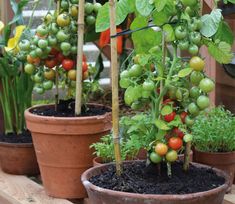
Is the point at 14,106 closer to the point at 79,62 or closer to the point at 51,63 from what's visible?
the point at 51,63

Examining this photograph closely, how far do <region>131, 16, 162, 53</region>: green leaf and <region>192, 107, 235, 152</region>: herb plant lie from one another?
1.74 ft

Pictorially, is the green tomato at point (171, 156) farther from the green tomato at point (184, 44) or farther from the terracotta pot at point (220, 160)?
the terracotta pot at point (220, 160)

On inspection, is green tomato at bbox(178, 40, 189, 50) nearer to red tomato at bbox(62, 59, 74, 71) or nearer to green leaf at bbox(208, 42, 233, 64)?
green leaf at bbox(208, 42, 233, 64)

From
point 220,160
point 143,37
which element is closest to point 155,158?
point 143,37

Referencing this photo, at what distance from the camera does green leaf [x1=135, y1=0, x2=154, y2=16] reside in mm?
1624

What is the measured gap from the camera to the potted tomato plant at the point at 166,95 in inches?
63.7

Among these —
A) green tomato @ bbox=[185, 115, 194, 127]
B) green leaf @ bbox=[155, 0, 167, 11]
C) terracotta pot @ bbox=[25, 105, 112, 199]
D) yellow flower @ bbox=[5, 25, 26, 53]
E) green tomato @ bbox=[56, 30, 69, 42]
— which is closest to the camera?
green leaf @ bbox=[155, 0, 167, 11]

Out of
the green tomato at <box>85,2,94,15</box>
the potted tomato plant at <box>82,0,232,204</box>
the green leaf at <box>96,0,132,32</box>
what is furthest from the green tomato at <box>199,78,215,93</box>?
the green tomato at <box>85,2,94,15</box>

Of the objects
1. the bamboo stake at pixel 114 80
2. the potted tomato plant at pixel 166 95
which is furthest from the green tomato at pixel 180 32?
the bamboo stake at pixel 114 80

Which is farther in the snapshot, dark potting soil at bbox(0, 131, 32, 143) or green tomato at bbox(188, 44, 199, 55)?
dark potting soil at bbox(0, 131, 32, 143)

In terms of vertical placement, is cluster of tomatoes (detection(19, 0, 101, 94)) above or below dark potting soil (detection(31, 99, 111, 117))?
above

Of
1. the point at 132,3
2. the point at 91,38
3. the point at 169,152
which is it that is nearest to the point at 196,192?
the point at 169,152

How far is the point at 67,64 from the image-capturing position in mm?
2352

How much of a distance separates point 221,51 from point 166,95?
0.21 m
